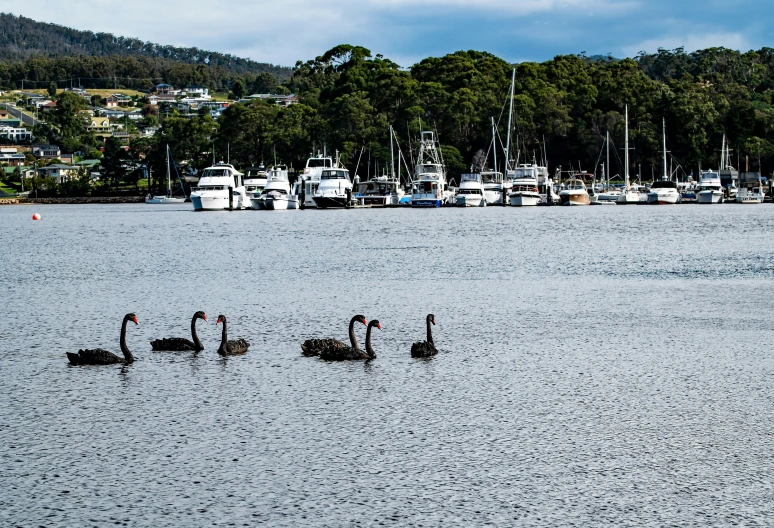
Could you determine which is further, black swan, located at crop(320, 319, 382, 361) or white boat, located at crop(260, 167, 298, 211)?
white boat, located at crop(260, 167, 298, 211)

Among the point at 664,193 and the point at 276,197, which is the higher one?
the point at 276,197

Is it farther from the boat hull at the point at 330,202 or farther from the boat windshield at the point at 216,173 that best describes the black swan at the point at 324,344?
the boat windshield at the point at 216,173

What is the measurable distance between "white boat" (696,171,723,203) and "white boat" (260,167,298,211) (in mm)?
46331

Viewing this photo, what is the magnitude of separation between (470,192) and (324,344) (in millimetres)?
96457

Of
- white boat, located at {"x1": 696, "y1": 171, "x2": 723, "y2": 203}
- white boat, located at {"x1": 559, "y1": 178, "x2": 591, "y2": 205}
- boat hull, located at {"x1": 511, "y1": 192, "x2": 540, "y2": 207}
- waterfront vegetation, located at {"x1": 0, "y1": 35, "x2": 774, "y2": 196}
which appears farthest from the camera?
waterfront vegetation, located at {"x1": 0, "y1": 35, "x2": 774, "y2": 196}

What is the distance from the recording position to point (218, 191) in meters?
112

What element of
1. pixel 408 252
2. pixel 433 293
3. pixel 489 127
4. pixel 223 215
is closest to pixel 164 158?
pixel 489 127

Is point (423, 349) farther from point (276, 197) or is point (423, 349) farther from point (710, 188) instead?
point (710, 188)

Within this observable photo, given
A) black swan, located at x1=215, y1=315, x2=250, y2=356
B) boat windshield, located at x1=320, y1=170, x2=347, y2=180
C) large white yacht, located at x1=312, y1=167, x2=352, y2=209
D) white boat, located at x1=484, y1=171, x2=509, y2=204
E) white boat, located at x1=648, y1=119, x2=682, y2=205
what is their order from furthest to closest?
white boat, located at x1=484, y1=171, x2=509, y2=204 < white boat, located at x1=648, y1=119, x2=682, y2=205 < boat windshield, located at x1=320, y1=170, x2=347, y2=180 < large white yacht, located at x1=312, y1=167, x2=352, y2=209 < black swan, located at x1=215, y1=315, x2=250, y2=356

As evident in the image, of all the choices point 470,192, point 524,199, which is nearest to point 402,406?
point 524,199

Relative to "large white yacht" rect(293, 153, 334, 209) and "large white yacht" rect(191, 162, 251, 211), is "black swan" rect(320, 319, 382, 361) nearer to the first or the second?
"large white yacht" rect(191, 162, 251, 211)

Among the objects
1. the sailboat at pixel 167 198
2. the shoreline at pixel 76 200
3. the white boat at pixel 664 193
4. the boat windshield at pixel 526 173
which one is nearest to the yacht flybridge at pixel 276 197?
the boat windshield at pixel 526 173

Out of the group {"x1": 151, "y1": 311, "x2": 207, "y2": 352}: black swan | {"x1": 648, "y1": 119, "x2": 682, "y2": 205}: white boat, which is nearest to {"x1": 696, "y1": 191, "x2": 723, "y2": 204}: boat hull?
A: {"x1": 648, "y1": 119, "x2": 682, "y2": 205}: white boat

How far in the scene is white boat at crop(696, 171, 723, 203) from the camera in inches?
4855
